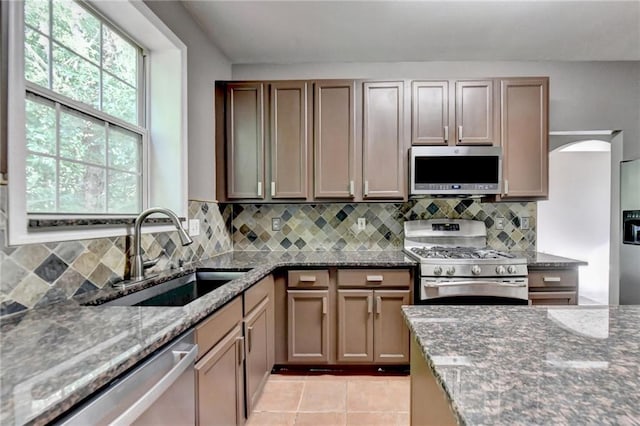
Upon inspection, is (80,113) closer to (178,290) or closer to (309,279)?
(178,290)

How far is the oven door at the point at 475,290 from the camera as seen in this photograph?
226 cm

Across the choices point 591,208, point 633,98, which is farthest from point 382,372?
point 591,208

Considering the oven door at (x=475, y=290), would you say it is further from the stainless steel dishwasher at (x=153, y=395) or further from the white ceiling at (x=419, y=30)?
the white ceiling at (x=419, y=30)

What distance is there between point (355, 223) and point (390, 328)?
3.22ft

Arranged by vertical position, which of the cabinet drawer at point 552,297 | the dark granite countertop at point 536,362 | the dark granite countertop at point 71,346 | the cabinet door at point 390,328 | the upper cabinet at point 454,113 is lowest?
the cabinet door at point 390,328

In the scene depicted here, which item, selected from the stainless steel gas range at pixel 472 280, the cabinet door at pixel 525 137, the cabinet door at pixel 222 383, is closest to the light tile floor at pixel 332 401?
the cabinet door at pixel 222 383

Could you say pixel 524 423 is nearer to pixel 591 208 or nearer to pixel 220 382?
pixel 220 382

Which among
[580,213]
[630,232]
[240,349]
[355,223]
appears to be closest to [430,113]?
[355,223]

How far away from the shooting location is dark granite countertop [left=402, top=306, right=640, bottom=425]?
551 mm

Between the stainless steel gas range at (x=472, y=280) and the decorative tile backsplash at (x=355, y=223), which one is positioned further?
the decorative tile backsplash at (x=355, y=223)

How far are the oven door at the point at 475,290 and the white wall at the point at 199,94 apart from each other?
1.80 metres

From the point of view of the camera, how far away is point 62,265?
4.17 ft

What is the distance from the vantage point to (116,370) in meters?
0.73

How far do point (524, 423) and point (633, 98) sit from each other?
12.3 ft
